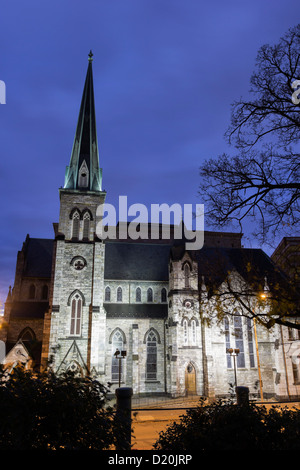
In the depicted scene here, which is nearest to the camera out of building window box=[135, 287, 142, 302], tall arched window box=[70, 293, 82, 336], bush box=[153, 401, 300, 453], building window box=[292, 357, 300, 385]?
bush box=[153, 401, 300, 453]

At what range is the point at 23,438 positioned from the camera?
14.1ft

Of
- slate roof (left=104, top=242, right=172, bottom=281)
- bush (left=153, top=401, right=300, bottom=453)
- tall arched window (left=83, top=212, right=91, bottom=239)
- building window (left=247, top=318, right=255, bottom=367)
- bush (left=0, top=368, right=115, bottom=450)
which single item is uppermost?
tall arched window (left=83, top=212, right=91, bottom=239)

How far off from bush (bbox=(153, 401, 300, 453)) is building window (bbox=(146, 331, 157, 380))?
25.9m

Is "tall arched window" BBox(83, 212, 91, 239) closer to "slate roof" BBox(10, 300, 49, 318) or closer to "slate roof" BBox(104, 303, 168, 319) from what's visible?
"slate roof" BBox(104, 303, 168, 319)

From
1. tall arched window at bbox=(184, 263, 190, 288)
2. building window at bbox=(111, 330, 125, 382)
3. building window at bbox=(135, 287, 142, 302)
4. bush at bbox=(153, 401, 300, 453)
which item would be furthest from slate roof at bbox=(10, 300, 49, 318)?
bush at bbox=(153, 401, 300, 453)

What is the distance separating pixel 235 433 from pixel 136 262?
30.6m

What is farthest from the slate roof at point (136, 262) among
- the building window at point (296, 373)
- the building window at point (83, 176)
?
the building window at point (296, 373)

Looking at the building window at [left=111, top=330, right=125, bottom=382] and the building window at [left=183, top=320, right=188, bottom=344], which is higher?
the building window at [left=183, top=320, right=188, bottom=344]

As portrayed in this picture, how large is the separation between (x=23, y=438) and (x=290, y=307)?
266 inches

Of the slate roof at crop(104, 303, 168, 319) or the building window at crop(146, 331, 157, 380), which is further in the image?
the slate roof at crop(104, 303, 168, 319)

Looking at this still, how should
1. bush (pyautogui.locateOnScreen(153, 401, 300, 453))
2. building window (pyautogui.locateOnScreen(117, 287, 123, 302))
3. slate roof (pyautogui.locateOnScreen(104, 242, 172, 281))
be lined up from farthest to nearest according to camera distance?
slate roof (pyautogui.locateOnScreen(104, 242, 172, 281)) < building window (pyautogui.locateOnScreen(117, 287, 123, 302)) < bush (pyautogui.locateOnScreen(153, 401, 300, 453))

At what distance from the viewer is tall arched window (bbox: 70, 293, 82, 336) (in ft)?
94.0

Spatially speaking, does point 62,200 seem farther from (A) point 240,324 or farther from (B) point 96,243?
(A) point 240,324

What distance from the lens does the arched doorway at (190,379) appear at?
28141 millimetres
